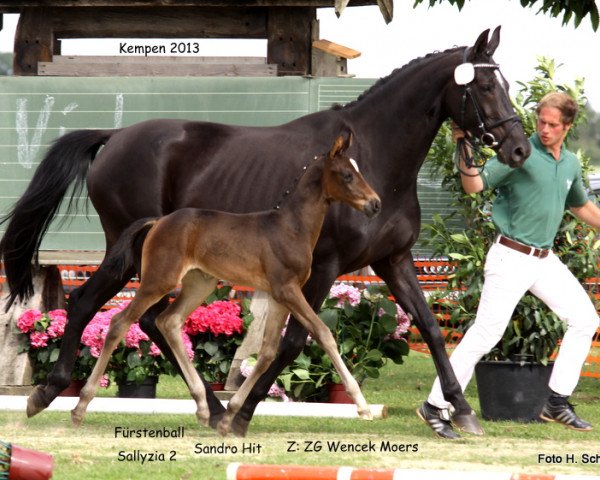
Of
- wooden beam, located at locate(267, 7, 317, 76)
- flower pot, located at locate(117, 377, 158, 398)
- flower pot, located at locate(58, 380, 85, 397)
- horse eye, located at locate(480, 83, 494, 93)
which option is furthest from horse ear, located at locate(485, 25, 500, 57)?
flower pot, located at locate(58, 380, 85, 397)

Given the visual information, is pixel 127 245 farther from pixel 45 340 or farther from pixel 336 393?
pixel 45 340

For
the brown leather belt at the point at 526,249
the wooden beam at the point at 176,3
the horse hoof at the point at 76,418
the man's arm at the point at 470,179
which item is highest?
the wooden beam at the point at 176,3

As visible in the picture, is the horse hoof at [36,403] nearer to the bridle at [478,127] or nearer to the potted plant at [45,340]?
the potted plant at [45,340]

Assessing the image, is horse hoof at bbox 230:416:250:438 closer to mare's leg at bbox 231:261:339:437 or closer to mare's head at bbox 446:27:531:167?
Result: mare's leg at bbox 231:261:339:437

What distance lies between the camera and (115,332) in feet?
24.0

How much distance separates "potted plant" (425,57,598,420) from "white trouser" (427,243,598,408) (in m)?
1.01

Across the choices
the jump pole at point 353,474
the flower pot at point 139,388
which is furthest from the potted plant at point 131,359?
the jump pole at point 353,474

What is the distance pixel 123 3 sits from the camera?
10.5 meters

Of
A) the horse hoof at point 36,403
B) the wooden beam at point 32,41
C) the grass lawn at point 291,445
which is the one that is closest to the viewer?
the grass lawn at point 291,445

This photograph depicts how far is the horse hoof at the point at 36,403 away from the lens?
8094mm

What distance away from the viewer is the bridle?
7367 mm

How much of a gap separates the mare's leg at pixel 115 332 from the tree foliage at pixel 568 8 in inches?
157

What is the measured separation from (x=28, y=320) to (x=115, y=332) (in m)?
3.11

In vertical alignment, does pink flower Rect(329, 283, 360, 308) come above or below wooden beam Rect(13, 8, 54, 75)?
below
